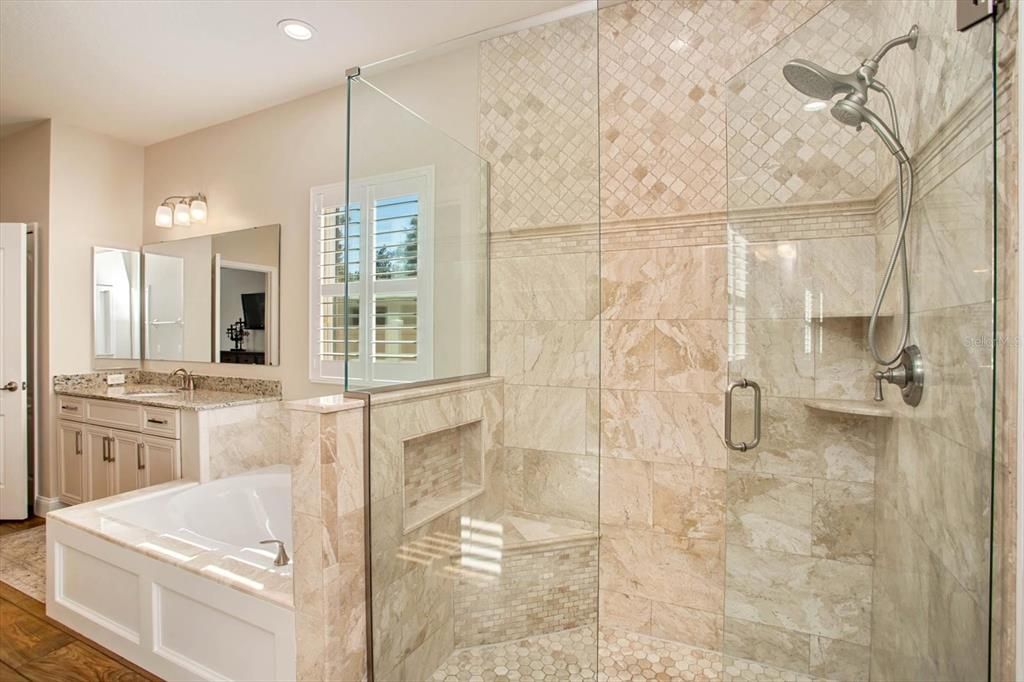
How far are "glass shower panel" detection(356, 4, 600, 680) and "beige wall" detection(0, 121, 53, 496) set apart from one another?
127 inches

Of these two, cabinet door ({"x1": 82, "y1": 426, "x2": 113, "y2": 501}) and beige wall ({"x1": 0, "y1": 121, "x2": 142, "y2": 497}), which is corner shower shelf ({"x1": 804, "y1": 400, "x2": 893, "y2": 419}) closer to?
cabinet door ({"x1": 82, "y1": 426, "x2": 113, "y2": 501})

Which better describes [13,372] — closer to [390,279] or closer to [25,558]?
[25,558]

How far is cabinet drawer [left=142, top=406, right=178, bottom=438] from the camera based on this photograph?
2.82 metres

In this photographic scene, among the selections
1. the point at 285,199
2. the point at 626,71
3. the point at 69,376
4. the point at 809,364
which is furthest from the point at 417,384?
the point at 69,376

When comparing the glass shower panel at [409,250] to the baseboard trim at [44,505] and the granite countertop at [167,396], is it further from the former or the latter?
the baseboard trim at [44,505]

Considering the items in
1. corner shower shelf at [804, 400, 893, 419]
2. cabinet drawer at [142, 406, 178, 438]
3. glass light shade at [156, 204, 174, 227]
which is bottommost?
cabinet drawer at [142, 406, 178, 438]

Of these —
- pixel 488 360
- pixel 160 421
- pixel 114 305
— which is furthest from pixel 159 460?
pixel 488 360

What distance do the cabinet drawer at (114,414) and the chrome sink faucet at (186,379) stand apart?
44 cm

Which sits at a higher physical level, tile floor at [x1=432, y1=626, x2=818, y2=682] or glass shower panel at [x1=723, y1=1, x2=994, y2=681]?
glass shower panel at [x1=723, y1=1, x2=994, y2=681]

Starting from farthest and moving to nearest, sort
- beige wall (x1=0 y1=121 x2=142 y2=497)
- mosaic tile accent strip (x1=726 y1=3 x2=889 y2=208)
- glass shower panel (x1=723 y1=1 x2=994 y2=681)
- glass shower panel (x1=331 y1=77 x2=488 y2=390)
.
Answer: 1. beige wall (x1=0 y1=121 x2=142 y2=497)
2. glass shower panel (x1=331 y1=77 x2=488 y2=390)
3. mosaic tile accent strip (x1=726 y1=3 x2=889 y2=208)
4. glass shower panel (x1=723 y1=1 x2=994 y2=681)

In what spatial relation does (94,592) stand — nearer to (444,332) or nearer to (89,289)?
(444,332)

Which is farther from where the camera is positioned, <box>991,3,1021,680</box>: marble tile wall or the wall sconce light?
the wall sconce light

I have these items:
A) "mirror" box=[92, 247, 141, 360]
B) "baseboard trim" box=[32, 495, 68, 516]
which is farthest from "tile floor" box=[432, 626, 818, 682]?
"mirror" box=[92, 247, 141, 360]

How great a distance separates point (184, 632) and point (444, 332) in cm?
137
